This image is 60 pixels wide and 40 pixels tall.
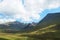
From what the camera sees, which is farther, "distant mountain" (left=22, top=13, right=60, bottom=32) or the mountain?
"distant mountain" (left=22, top=13, right=60, bottom=32)

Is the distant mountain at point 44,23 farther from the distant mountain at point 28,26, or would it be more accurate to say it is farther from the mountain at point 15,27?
the mountain at point 15,27

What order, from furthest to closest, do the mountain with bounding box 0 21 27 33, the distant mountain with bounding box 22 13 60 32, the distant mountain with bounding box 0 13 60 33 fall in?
the distant mountain with bounding box 22 13 60 32 < the mountain with bounding box 0 21 27 33 < the distant mountain with bounding box 0 13 60 33

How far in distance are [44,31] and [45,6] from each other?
5285 millimetres

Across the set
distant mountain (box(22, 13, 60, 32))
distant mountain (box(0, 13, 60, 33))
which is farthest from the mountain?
distant mountain (box(22, 13, 60, 32))

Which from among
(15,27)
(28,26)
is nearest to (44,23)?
(15,27)

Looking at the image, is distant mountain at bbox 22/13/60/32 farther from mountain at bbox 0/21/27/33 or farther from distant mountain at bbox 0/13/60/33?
mountain at bbox 0/21/27/33

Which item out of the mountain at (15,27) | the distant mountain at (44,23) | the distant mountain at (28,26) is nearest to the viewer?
the distant mountain at (28,26)

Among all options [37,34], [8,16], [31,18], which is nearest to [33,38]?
[37,34]

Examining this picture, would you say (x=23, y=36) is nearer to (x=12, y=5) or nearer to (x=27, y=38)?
(x=27, y=38)

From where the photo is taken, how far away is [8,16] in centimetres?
3097

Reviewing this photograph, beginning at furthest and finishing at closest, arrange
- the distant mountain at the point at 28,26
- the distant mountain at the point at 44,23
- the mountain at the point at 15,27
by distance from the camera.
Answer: the distant mountain at the point at 44,23
the mountain at the point at 15,27
the distant mountain at the point at 28,26

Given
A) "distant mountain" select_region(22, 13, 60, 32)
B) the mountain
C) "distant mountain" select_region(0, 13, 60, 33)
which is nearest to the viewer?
"distant mountain" select_region(0, 13, 60, 33)

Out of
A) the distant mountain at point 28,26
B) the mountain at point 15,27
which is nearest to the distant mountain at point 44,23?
the distant mountain at point 28,26

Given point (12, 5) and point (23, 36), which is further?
point (12, 5)
